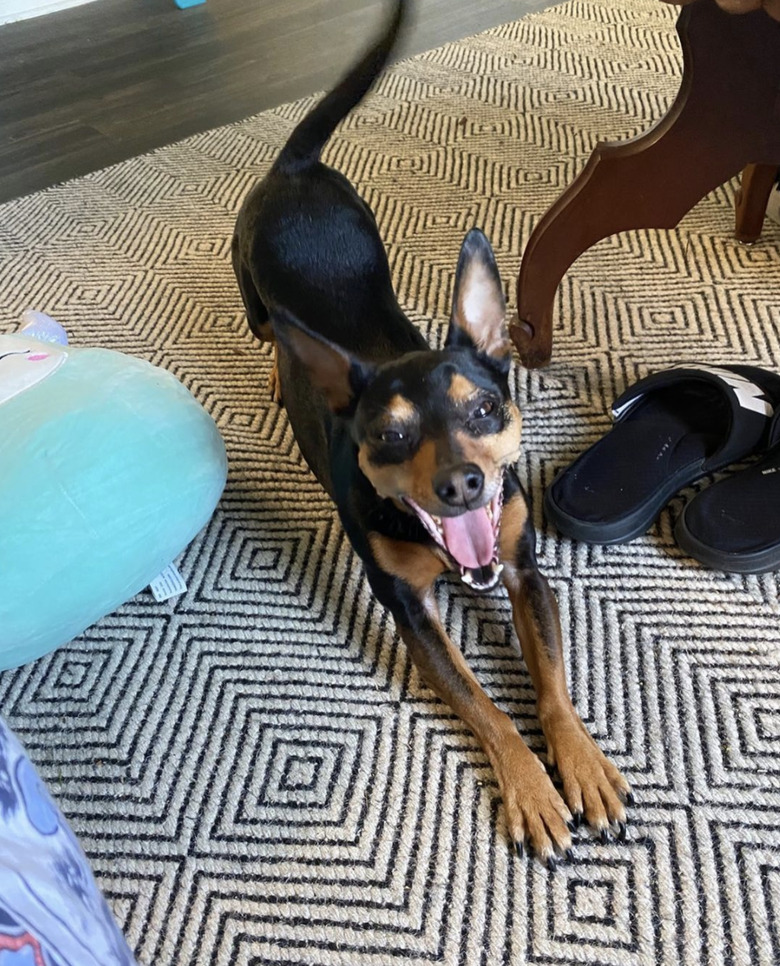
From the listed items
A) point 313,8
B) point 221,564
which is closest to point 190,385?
point 221,564

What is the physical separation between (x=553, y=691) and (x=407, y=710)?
0.72ft

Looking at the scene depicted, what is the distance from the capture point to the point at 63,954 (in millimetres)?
473

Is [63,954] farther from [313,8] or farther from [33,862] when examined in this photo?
[313,8]

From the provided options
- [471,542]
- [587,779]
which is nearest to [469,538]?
[471,542]

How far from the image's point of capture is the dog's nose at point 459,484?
3.29ft

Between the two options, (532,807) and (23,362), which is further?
(23,362)

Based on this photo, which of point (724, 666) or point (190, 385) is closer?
point (724, 666)

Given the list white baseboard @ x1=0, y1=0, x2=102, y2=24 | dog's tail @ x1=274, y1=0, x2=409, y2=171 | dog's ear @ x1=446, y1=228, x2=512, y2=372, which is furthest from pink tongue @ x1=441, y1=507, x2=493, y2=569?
white baseboard @ x1=0, y1=0, x2=102, y2=24

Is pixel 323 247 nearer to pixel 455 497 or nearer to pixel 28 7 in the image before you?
pixel 455 497

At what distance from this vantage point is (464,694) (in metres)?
1.12

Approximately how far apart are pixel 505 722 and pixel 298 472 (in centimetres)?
73

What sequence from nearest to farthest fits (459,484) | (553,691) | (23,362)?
1. (459,484)
2. (553,691)
3. (23,362)

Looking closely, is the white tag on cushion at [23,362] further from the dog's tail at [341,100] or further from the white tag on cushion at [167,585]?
the dog's tail at [341,100]

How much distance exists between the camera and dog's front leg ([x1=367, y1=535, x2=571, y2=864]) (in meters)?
1.01
